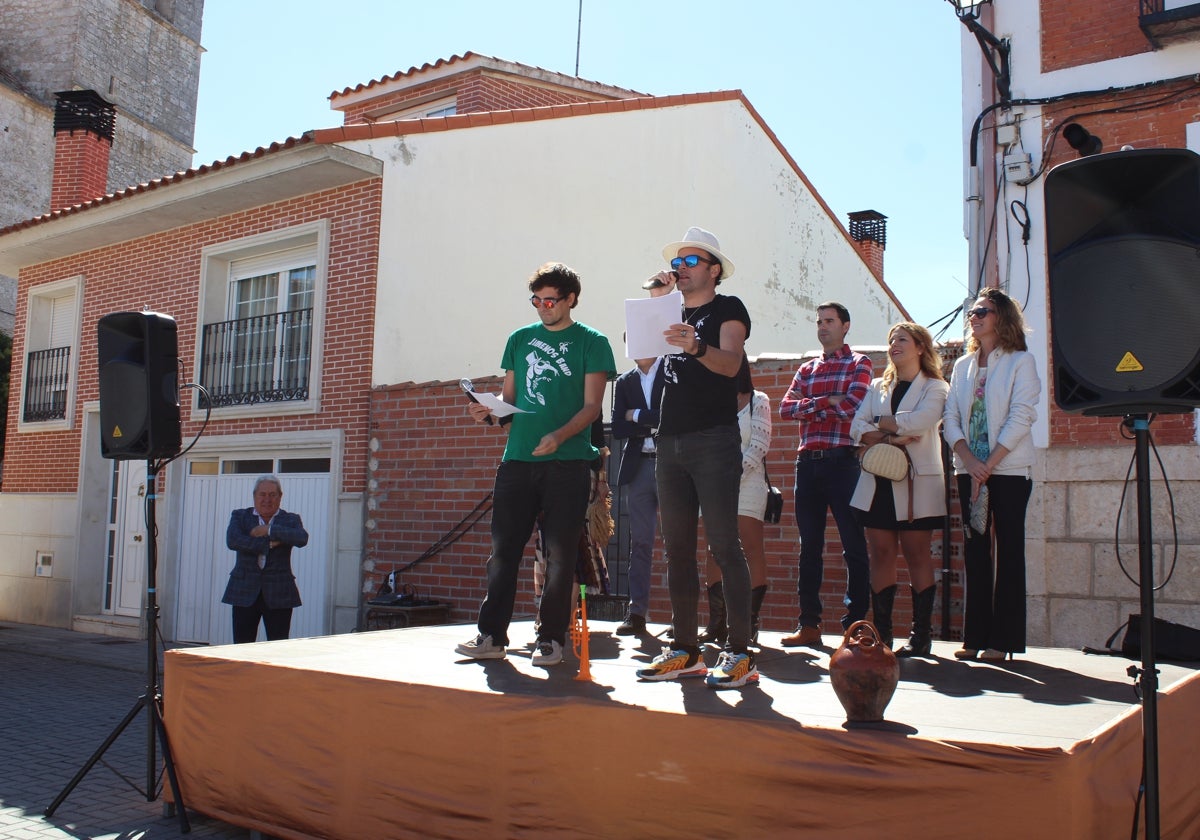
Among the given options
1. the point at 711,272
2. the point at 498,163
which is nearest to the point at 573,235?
the point at 498,163

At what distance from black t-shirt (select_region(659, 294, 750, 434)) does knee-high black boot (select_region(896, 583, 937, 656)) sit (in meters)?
1.79

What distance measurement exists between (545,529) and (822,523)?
5.36 ft

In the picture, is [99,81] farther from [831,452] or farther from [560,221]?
[831,452]

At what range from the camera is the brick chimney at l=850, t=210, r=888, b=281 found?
18.6m

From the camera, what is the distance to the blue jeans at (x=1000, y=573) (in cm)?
461

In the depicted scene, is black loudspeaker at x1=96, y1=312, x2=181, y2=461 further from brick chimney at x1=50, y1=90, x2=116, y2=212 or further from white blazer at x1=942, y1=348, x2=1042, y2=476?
brick chimney at x1=50, y1=90, x2=116, y2=212

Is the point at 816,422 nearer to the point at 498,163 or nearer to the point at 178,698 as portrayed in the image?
the point at 178,698

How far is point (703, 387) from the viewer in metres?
3.80

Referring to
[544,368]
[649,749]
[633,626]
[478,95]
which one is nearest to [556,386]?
[544,368]

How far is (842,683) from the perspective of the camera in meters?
3.02

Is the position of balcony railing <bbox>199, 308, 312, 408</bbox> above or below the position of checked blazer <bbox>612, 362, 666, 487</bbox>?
above

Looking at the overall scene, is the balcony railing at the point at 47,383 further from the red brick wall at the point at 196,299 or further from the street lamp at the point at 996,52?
the street lamp at the point at 996,52

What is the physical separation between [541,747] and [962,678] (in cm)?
188

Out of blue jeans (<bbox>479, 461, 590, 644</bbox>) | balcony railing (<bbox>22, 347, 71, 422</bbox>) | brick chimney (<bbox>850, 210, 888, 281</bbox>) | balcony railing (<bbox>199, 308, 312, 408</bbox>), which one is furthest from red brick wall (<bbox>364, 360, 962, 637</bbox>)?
brick chimney (<bbox>850, 210, 888, 281</bbox>)
